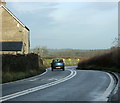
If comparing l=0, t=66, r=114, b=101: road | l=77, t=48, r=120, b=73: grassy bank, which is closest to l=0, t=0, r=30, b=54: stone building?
l=77, t=48, r=120, b=73: grassy bank

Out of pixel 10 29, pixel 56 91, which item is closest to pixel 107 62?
pixel 10 29

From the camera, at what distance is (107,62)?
45188mm

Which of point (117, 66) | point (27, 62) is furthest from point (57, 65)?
point (27, 62)

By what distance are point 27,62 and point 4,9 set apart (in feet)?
88.8

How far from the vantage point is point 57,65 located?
38.4m

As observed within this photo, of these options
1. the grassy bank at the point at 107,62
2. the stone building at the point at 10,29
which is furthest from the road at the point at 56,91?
the stone building at the point at 10,29

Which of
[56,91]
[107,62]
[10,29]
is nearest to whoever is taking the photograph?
[56,91]

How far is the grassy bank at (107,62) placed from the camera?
3766 cm

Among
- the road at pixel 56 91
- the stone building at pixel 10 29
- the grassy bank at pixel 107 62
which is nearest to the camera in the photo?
the road at pixel 56 91

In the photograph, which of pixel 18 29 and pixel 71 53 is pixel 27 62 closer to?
pixel 18 29

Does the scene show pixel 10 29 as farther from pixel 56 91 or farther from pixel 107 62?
pixel 56 91

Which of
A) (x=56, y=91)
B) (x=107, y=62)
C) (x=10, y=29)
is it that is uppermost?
A: (x=10, y=29)

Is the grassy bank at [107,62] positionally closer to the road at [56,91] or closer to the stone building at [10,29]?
the stone building at [10,29]

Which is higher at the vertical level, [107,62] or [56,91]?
[56,91]
